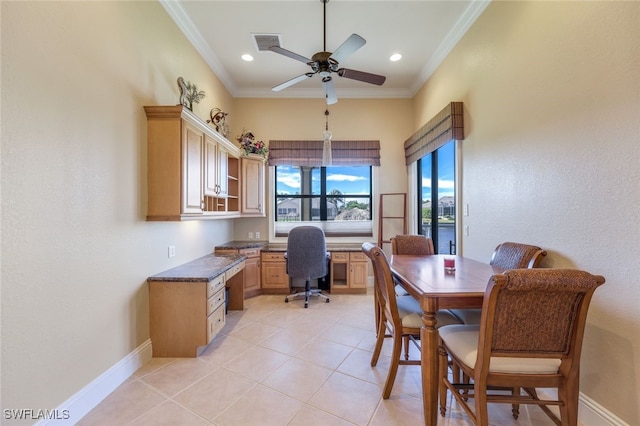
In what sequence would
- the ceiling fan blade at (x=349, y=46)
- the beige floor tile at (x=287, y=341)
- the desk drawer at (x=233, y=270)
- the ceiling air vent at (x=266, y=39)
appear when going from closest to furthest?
the ceiling fan blade at (x=349, y=46)
the beige floor tile at (x=287, y=341)
the desk drawer at (x=233, y=270)
the ceiling air vent at (x=266, y=39)

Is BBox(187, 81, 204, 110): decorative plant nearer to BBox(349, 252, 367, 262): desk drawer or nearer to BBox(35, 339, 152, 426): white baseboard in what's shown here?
BBox(35, 339, 152, 426): white baseboard

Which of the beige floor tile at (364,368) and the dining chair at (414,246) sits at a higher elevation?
the dining chair at (414,246)

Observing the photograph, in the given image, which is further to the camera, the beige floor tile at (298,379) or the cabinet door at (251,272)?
→ the cabinet door at (251,272)

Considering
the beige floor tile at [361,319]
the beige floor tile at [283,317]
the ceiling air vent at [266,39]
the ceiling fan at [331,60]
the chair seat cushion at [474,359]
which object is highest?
the ceiling air vent at [266,39]

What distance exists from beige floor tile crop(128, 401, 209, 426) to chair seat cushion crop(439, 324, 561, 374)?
1.58m

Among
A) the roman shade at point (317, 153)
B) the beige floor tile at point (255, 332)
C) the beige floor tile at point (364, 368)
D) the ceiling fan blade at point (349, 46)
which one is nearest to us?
the beige floor tile at point (364, 368)

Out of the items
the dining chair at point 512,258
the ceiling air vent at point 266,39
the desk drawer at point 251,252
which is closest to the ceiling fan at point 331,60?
the ceiling air vent at point 266,39

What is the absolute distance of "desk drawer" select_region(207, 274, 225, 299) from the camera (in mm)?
2354

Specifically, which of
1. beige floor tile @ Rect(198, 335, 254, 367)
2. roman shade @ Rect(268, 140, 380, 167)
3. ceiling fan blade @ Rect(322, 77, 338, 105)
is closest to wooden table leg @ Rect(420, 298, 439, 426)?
beige floor tile @ Rect(198, 335, 254, 367)

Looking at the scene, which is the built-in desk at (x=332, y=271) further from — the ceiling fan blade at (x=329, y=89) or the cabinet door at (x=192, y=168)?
the ceiling fan blade at (x=329, y=89)

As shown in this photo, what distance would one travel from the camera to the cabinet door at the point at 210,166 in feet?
9.07

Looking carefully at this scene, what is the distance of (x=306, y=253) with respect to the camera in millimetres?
3629

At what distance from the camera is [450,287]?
1.56 meters

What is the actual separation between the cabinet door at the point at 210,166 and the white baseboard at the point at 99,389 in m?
1.57
